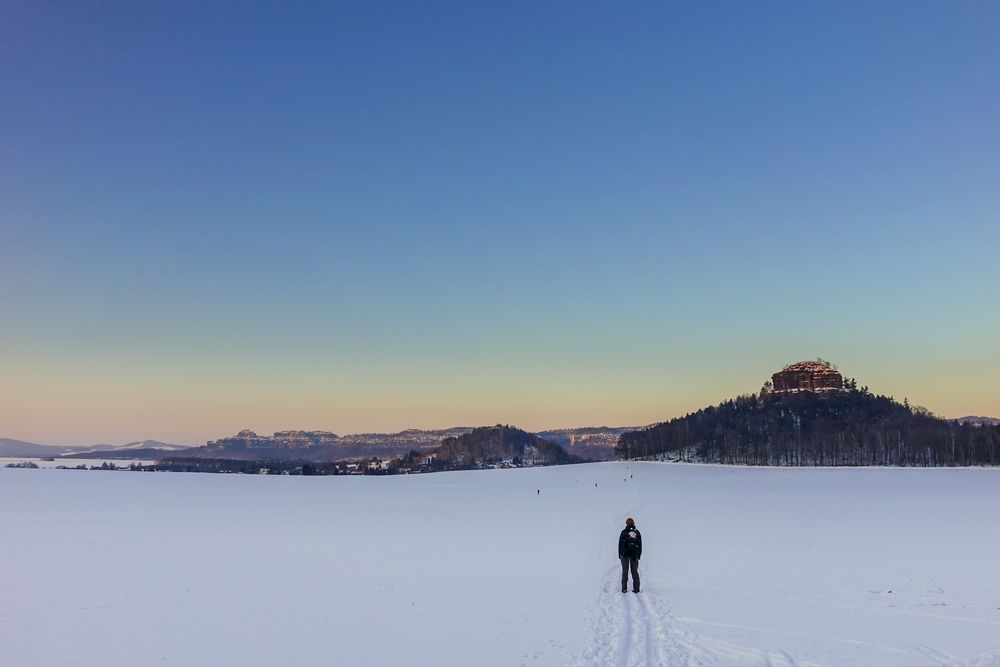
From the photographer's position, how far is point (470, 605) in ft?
46.2

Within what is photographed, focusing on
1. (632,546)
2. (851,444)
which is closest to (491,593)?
(632,546)

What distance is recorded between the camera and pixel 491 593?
15.4m

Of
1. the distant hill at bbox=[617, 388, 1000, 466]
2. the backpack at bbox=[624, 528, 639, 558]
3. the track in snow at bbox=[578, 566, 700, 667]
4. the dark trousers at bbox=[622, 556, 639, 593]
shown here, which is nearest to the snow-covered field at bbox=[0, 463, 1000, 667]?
the track in snow at bbox=[578, 566, 700, 667]

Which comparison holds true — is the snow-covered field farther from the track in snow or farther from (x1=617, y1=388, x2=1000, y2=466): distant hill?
(x1=617, y1=388, x2=1000, y2=466): distant hill

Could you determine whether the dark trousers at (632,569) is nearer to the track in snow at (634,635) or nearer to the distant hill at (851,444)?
the track in snow at (634,635)

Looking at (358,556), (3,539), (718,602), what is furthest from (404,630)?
(3,539)

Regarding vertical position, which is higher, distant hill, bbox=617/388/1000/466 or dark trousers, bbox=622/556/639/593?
dark trousers, bbox=622/556/639/593

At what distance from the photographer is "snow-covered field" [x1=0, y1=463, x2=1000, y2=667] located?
10.6 meters

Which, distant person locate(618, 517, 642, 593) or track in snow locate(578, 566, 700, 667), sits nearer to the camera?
track in snow locate(578, 566, 700, 667)

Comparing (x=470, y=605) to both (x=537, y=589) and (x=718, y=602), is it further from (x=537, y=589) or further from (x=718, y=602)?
(x=718, y=602)

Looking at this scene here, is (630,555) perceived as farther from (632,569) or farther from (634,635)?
(634,635)

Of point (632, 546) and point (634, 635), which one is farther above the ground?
point (632, 546)

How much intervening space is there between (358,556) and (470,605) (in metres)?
8.44

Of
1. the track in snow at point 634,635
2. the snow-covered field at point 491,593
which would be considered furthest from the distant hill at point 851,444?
the track in snow at point 634,635
